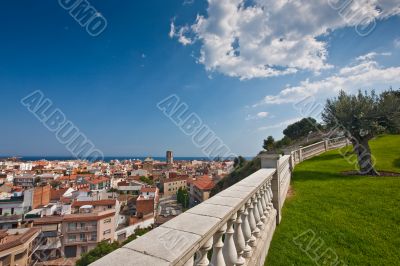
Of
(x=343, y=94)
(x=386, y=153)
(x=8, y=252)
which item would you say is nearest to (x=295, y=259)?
(x=343, y=94)

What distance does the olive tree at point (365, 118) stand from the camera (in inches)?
429

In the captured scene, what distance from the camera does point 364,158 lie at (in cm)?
1104

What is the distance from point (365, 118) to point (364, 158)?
216 cm

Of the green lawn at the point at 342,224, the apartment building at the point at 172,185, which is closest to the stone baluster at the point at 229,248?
the green lawn at the point at 342,224

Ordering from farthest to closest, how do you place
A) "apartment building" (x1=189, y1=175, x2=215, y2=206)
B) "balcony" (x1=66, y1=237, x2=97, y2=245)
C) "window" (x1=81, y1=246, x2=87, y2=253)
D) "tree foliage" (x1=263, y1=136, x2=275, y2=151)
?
"apartment building" (x1=189, y1=175, x2=215, y2=206) → "tree foliage" (x1=263, y1=136, x2=275, y2=151) → "window" (x1=81, y1=246, x2=87, y2=253) → "balcony" (x1=66, y1=237, x2=97, y2=245)

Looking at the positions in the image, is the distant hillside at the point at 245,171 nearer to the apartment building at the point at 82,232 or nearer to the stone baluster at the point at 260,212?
the stone baluster at the point at 260,212

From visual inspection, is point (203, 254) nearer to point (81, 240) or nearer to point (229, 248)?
point (229, 248)

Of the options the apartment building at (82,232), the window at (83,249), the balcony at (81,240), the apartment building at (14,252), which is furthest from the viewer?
the window at (83,249)

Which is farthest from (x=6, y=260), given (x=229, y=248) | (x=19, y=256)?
(x=229, y=248)

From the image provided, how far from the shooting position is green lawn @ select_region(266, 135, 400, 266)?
3586 mm

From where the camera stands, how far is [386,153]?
52.5ft

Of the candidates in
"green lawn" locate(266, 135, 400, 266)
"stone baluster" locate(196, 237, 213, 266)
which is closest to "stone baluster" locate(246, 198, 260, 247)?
"green lawn" locate(266, 135, 400, 266)

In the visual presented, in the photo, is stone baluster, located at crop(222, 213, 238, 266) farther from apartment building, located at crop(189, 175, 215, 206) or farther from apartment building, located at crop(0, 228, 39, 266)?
apartment building, located at crop(189, 175, 215, 206)

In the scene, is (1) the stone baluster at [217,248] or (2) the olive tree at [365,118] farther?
(2) the olive tree at [365,118]
